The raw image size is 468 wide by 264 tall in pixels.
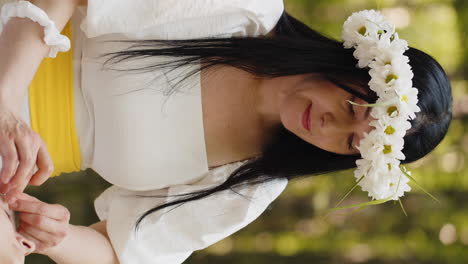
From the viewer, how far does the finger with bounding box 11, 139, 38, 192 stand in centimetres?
78

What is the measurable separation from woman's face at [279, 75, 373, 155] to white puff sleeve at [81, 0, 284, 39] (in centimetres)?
14

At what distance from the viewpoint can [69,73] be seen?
1.08 meters

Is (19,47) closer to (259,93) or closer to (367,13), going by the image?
(259,93)

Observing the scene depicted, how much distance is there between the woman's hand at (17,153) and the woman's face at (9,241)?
0.03 metres

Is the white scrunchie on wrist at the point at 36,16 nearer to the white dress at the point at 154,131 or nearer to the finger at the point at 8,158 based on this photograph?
the white dress at the point at 154,131

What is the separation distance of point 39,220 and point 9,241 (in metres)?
0.09

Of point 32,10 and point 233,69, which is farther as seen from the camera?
point 233,69

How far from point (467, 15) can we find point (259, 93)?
1.06 metres

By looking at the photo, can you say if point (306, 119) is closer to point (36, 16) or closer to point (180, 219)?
point (180, 219)

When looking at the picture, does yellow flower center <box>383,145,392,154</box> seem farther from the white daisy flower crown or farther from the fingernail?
the fingernail

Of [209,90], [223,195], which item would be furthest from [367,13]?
[223,195]

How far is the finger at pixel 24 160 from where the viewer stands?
779 mm

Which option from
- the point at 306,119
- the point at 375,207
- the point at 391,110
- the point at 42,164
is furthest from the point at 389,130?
the point at 375,207

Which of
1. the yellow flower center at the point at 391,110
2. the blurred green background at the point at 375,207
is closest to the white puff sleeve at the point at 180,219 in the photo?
the yellow flower center at the point at 391,110
